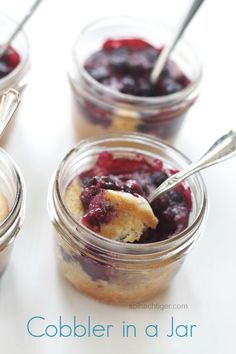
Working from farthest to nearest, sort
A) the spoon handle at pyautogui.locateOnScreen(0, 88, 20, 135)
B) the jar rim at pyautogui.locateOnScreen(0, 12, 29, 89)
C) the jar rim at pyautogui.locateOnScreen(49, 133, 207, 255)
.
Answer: the jar rim at pyautogui.locateOnScreen(0, 12, 29, 89) < the spoon handle at pyautogui.locateOnScreen(0, 88, 20, 135) < the jar rim at pyautogui.locateOnScreen(49, 133, 207, 255)

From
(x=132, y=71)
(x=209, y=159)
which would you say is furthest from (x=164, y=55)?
(x=209, y=159)

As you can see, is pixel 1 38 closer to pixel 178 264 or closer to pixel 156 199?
pixel 156 199

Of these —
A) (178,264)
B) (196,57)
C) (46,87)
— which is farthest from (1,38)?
(178,264)

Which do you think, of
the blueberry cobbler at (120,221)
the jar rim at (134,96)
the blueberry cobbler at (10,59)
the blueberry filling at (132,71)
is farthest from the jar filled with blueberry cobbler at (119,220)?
the blueberry cobbler at (10,59)

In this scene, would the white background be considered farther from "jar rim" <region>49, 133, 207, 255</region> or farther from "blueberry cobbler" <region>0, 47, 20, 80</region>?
"jar rim" <region>49, 133, 207, 255</region>

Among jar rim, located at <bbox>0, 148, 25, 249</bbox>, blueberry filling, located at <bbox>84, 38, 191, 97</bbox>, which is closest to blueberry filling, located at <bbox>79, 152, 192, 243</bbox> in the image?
jar rim, located at <bbox>0, 148, 25, 249</bbox>

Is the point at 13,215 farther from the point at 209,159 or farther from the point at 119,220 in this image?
the point at 209,159
